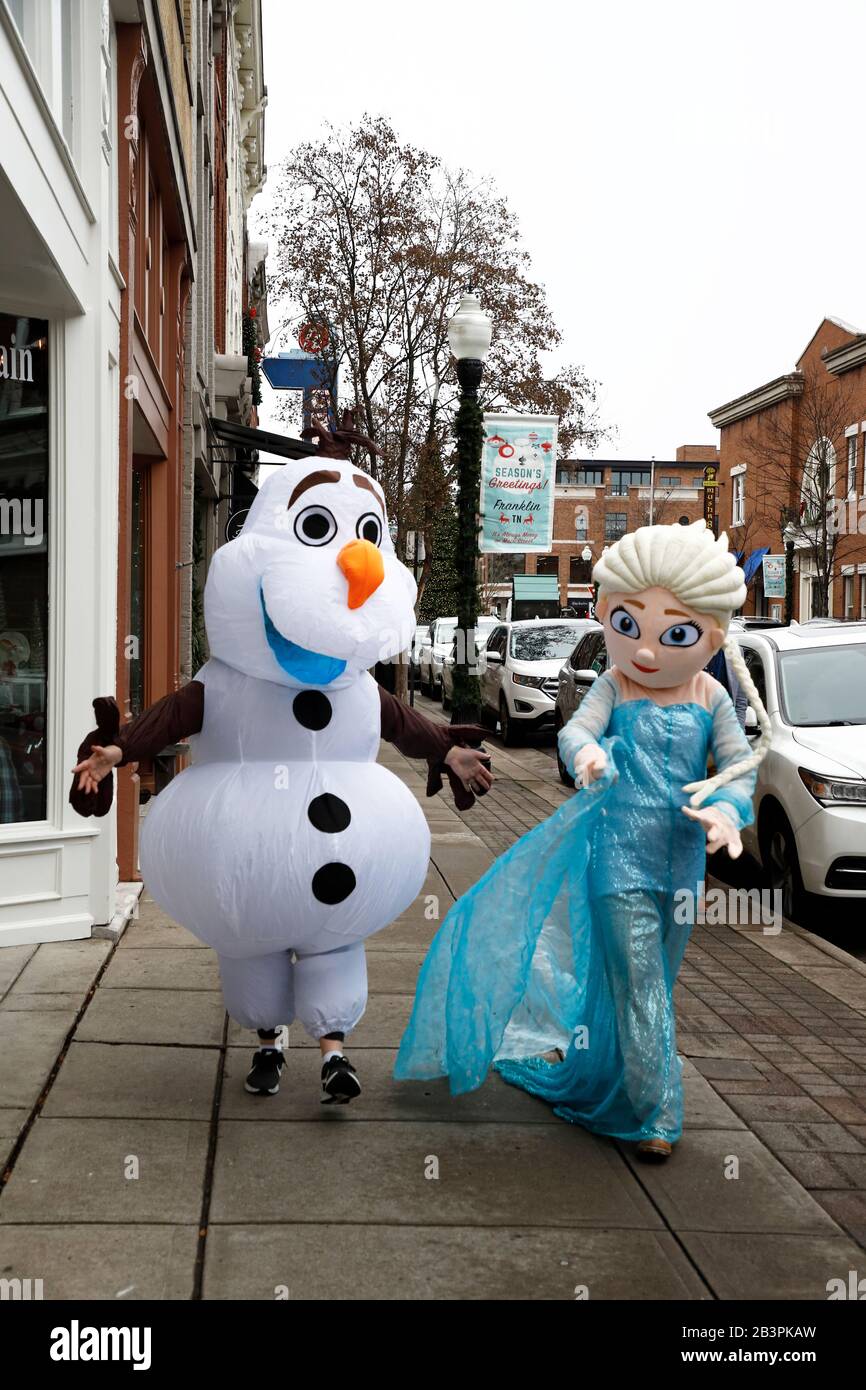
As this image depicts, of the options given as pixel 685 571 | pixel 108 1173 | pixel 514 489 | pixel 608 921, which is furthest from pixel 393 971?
pixel 514 489

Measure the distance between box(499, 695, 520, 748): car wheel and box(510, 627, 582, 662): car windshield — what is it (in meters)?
0.76

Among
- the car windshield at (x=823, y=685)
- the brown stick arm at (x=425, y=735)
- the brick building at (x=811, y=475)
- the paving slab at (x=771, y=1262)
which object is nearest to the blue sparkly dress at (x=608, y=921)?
the brown stick arm at (x=425, y=735)

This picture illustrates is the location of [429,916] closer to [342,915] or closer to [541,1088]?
[541,1088]

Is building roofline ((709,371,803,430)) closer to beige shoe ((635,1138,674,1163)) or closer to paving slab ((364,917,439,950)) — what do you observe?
paving slab ((364,917,439,950))

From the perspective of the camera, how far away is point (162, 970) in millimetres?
6590

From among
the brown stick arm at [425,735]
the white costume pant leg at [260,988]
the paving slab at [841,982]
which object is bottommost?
the paving slab at [841,982]

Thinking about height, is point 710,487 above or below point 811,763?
above

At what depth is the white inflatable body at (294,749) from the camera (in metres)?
4.33

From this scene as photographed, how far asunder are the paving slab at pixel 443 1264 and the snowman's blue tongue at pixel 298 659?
1.65 m

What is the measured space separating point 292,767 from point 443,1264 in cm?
159

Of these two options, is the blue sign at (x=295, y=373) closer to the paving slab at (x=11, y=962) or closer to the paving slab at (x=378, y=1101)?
the paving slab at (x=11, y=962)

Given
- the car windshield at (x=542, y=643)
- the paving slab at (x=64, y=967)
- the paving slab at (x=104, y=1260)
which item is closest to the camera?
the paving slab at (x=104, y=1260)

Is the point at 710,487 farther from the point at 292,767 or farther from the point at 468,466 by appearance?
the point at 292,767

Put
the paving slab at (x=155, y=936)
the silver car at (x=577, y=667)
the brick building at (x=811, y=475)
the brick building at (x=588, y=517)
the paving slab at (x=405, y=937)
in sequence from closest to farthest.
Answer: the paving slab at (x=155, y=936) → the paving slab at (x=405, y=937) → the silver car at (x=577, y=667) → the brick building at (x=811, y=475) → the brick building at (x=588, y=517)
